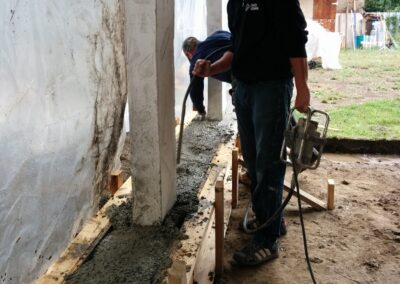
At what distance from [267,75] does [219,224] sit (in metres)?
0.80

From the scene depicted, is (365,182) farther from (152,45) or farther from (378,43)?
(378,43)

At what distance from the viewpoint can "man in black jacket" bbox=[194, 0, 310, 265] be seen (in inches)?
81.4

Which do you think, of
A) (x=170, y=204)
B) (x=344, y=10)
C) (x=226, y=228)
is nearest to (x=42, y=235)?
(x=170, y=204)

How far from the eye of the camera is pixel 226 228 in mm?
2959

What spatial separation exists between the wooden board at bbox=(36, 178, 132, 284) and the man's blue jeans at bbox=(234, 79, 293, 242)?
2.49 ft

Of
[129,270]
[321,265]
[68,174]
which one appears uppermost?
[68,174]

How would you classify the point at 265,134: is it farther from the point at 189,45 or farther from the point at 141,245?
the point at 189,45

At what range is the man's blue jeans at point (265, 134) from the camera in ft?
7.20

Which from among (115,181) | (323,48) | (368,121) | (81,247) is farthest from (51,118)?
(323,48)

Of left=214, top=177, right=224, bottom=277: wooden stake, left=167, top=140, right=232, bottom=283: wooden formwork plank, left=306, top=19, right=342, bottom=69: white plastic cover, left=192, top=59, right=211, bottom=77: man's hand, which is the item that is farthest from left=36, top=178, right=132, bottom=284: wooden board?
left=306, top=19, right=342, bottom=69: white plastic cover

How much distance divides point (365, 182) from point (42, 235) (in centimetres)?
312

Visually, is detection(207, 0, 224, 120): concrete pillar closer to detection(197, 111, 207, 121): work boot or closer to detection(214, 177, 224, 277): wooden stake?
detection(197, 111, 207, 121): work boot

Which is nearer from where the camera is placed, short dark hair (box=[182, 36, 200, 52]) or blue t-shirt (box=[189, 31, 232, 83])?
blue t-shirt (box=[189, 31, 232, 83])

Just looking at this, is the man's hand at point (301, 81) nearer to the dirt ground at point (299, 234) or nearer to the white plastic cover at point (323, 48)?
the dirt ground at point (299, 234)
